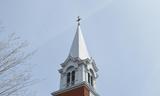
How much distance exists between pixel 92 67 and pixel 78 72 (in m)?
3.25

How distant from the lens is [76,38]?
50156 millimetres

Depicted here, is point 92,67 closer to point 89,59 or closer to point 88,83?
point 89,59

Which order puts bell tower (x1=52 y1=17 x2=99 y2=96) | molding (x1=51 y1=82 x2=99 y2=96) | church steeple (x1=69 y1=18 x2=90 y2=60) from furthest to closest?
church steeple (x1=69 y1=18 x2=90 y2=60) < bell tower (x1=52 y1=17 x2=99 y2=96) < molding (x1=51 y1=82 x2=99 y2=96)

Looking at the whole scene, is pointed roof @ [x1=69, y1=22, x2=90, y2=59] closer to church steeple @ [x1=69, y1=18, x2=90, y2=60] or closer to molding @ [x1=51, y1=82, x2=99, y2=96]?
church steeple @ [x1=69, y1=18, x2=90, y2=60]

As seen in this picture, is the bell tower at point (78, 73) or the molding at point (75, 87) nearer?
the molding at point (75, 87)

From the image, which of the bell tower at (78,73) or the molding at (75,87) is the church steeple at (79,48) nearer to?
the bell tower at (78,73)

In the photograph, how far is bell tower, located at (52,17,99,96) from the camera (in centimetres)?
4128

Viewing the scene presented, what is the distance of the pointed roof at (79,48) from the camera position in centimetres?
4649

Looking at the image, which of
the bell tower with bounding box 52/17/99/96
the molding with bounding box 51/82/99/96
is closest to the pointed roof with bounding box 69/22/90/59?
the bell tower with bounding box 52/17/99/96

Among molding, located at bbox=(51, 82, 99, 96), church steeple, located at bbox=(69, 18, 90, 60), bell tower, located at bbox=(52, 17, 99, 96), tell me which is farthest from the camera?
church steeple, located at bbox=(69, 18, 90, 60)

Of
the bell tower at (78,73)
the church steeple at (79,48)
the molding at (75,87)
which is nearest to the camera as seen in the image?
the molding at (75,87)

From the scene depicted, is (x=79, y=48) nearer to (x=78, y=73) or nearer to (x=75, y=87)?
(x=78, y=73)

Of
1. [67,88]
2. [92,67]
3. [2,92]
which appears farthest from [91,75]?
[2,92]

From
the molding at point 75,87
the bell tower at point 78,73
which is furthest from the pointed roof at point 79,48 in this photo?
the molding at point 75,87
